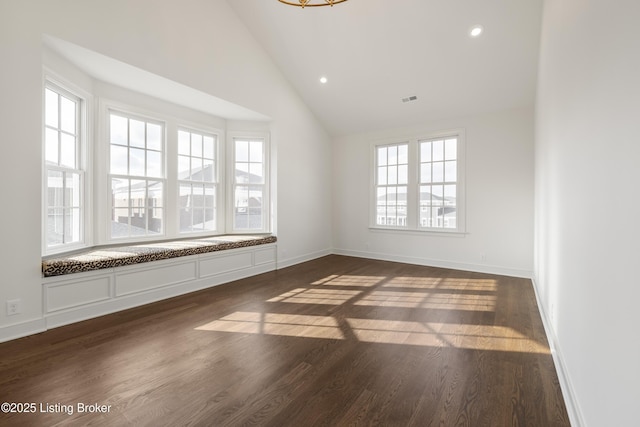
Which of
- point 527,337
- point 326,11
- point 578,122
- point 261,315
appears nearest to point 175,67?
point 326,11

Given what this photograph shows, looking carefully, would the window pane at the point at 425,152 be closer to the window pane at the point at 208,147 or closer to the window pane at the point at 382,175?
the window pane at the point at 382,175

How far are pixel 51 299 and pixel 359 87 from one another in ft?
16.7

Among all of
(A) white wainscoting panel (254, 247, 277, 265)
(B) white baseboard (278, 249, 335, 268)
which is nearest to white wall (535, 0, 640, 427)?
(A) white wainscoting panel (254, 247, 277, 265)

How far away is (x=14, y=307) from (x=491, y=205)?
6101 millimetres

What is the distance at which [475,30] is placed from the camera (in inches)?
148

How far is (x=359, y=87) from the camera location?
518 cm

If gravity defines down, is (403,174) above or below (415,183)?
above

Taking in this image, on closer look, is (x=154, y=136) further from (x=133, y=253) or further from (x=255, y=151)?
(x=133, y=253)

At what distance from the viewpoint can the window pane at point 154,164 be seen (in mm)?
4292

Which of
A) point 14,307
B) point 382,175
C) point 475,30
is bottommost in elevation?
point 14,307

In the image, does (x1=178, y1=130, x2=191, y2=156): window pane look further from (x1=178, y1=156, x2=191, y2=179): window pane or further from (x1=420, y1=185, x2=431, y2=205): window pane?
(x1=420, y1=185, x2=431, y2=205): window pane

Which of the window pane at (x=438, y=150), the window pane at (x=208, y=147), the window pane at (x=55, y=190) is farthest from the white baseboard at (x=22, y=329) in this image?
the window pane at (x=438, y=150)

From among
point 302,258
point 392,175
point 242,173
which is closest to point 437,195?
point 392,175

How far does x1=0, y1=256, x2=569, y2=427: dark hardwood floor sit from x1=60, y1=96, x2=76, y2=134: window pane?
7.26ft
